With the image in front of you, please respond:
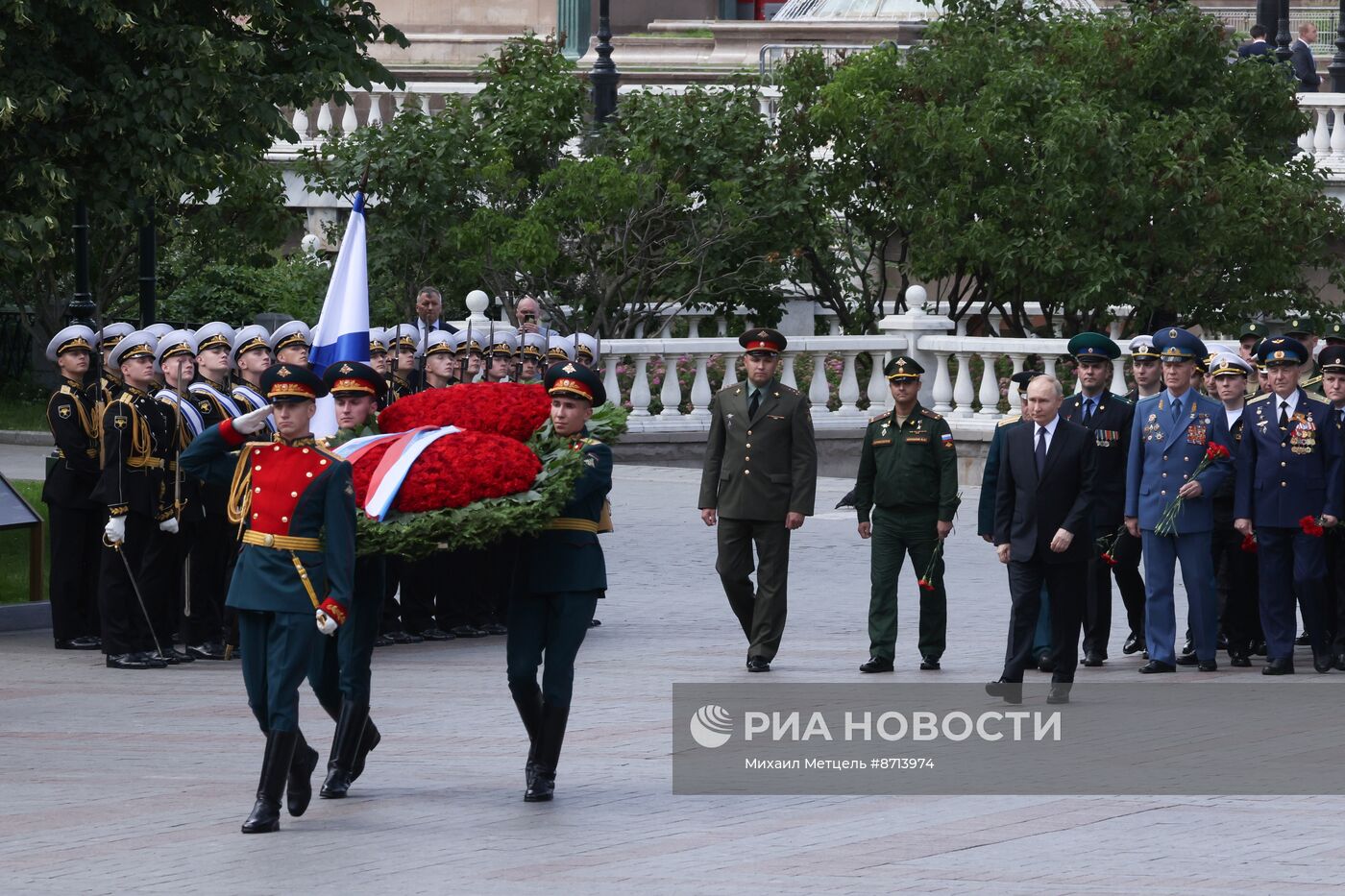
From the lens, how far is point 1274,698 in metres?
13.1

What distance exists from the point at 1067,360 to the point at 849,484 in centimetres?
249

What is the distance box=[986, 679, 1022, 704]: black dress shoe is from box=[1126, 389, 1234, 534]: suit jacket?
5.94ft

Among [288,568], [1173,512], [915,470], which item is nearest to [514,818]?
[288,568]

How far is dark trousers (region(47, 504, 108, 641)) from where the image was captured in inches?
593

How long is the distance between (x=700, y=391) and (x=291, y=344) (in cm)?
894

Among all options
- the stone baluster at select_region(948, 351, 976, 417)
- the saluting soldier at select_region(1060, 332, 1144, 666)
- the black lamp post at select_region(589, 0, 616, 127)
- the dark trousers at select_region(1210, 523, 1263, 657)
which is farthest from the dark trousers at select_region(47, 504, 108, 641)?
the black lamp post at select_region(589, 0, 616, 127)

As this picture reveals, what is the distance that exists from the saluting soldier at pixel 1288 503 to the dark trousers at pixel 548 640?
205 inches

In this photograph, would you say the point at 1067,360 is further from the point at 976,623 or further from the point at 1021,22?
the point at 976,623

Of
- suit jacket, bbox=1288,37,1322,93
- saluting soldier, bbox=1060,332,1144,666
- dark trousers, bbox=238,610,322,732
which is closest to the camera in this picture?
dark trousers, bbox=238,610,322,732

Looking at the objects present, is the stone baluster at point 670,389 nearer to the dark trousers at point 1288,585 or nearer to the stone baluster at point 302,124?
the stone baluster at point 302,124

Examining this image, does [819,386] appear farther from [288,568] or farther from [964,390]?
[288,568]

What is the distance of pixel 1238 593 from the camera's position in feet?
48.5

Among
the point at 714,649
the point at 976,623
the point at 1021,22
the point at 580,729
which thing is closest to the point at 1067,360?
the point at 1021,22

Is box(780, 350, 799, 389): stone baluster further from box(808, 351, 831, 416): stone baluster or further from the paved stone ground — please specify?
the paved stone ground
